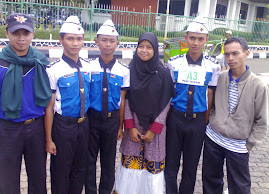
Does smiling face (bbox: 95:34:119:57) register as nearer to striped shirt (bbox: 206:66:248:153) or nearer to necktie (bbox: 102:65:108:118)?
necktie (bbox: 102:65:108:118)

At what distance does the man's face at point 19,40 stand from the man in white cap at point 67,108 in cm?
28

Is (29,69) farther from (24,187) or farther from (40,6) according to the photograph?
(40,6)

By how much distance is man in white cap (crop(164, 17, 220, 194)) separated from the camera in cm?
259

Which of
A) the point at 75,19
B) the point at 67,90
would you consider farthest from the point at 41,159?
the point at 75,19

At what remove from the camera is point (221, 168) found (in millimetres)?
2707

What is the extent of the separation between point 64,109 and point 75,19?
0.90 metres

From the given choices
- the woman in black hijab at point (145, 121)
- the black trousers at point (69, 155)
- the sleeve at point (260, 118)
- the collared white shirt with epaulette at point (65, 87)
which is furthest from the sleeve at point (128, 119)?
the sleeve at point (260, 118)

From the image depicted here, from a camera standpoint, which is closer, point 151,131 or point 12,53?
point 12,53

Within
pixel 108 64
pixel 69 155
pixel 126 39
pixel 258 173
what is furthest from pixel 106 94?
pixel 126 39

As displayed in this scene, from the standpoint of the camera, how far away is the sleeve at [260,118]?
236cm

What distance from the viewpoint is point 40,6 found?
366 inches

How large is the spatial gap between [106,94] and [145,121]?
0.50 metres

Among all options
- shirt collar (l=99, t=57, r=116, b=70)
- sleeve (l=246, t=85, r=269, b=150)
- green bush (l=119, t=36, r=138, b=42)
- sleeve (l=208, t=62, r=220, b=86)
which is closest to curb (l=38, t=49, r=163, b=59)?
green bush (l=119, t=36, r=138, b=42)

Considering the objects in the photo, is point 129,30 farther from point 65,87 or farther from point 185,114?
point 65,87
